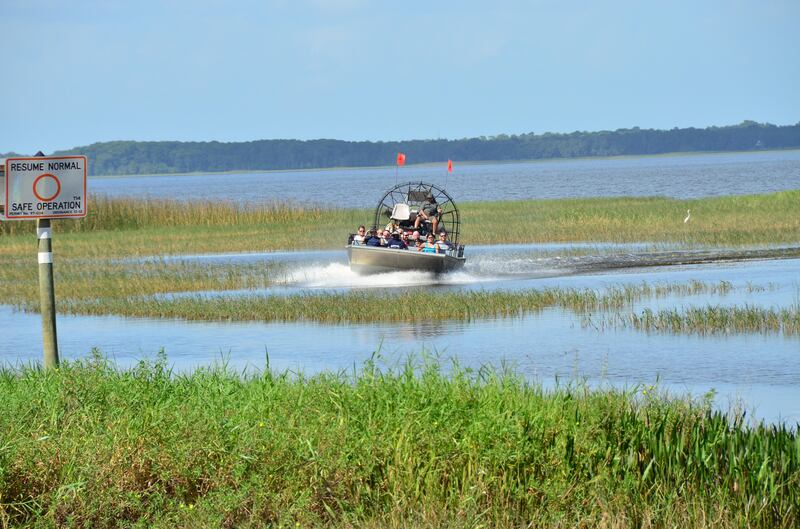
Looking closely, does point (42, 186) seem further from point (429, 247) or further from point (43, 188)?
point (429, 247)

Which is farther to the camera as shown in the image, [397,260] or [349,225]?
[349,225]

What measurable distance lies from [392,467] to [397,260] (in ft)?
73.1

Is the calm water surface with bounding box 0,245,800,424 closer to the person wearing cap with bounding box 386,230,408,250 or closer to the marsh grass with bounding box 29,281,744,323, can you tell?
the marsh grass with bounding box 29,281,744,323

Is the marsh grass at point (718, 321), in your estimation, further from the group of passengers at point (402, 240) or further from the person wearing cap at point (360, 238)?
the person wearing cap at point (360, 238)

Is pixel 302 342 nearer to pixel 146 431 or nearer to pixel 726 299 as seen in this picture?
pixel 726 299

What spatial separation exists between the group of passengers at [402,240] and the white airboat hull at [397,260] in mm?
187

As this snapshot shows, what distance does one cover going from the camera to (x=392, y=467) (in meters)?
8.63

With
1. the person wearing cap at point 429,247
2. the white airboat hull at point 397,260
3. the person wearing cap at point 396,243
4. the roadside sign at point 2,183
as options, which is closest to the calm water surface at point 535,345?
the white airboat hull at point 397,260

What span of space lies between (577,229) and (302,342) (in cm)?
2779

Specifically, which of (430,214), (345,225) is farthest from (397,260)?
(345,225)

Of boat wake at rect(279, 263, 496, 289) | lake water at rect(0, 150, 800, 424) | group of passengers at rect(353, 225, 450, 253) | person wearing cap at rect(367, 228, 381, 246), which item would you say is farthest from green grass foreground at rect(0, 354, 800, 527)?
person wearing cap at rect(367, 228, 381, 246)

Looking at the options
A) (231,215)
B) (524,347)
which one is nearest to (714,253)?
(524,347)

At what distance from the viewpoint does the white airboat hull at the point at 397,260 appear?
100 feet

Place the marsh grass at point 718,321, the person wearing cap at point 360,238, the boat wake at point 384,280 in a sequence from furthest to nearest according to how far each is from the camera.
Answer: the person wearing cap at point 360,238 < the boat wake at point 384,280 < the marsh grass at point 718,321
